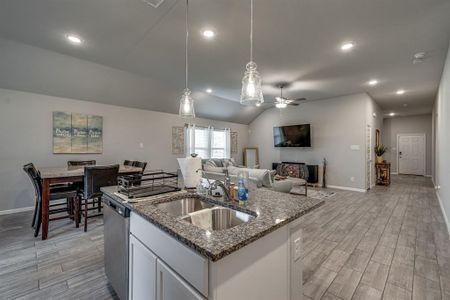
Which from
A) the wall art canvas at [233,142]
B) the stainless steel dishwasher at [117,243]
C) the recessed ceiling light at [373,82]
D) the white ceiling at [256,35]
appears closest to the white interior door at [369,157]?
the recessed ceiling light at [373,82]

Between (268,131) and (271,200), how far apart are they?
6778 millimetres

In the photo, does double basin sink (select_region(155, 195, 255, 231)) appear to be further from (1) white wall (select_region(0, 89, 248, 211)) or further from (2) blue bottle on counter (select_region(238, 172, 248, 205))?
(1) white wall (select_region(0, 89, 248, 211))

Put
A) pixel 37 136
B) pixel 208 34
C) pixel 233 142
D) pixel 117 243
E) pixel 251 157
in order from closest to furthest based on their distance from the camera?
pixel 117 243 < pixel 208 34 < pixel 37 136 < pixel 233 142 < pixel 251 157

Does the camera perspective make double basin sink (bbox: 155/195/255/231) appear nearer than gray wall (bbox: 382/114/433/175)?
Yes

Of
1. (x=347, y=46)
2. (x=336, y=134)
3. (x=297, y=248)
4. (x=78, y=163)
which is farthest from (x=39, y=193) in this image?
(x=336, y=134)

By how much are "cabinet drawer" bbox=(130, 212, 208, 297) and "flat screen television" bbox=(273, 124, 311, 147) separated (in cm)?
631

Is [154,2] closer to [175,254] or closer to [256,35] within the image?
[256,35]

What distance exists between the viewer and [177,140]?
6.40 metres

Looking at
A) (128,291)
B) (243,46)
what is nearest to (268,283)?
(128,291)

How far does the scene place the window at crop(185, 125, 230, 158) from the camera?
6797 mm

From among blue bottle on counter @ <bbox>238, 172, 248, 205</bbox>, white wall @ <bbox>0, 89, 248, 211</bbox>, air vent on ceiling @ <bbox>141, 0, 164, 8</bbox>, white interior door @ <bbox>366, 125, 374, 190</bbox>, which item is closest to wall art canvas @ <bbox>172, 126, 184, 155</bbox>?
white wall @ <bbox>0, 89, 248, 211</bbox>

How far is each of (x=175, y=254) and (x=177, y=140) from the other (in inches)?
220

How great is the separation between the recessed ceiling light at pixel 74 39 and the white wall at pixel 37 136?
1860mm

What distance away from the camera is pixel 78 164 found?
4172 millimetres
